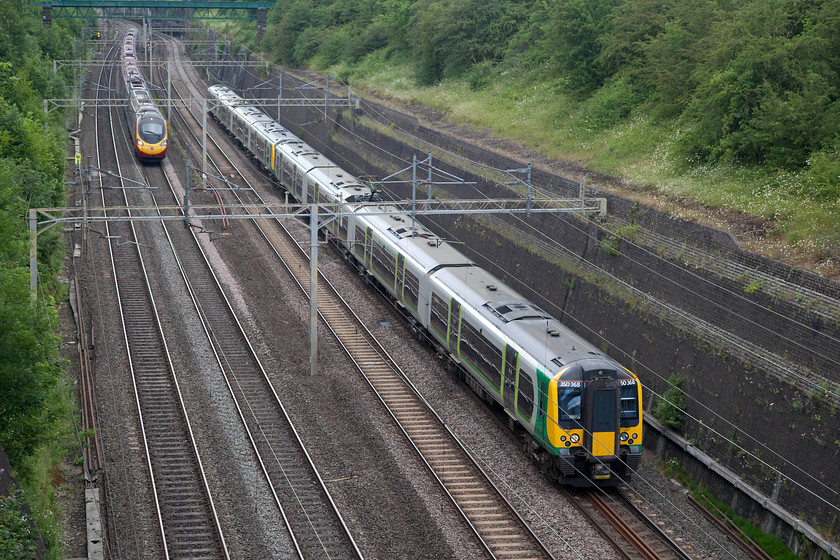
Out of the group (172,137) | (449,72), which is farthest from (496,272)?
(172,137)

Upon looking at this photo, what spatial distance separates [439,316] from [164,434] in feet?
26.8

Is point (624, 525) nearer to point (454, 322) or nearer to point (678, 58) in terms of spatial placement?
point (454, 322)

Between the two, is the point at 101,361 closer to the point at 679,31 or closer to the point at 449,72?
the point at 679,31

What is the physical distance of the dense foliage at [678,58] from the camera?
24750mm

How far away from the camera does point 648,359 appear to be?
22609 mm

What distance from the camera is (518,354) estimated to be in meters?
19.7

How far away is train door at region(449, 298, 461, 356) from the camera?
76.8ft

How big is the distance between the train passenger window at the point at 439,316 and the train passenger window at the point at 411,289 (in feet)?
4.36

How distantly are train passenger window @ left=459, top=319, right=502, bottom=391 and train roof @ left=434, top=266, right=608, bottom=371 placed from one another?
52 cm

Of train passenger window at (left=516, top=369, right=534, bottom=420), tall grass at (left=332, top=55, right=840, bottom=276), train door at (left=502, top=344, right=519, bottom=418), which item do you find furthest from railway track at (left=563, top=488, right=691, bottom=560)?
tall grass at (left=332, top=55, right=840, bottom=276)

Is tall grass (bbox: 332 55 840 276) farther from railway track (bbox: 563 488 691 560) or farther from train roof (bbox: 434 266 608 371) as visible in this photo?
railway track (bbox: 563 488 691 560)

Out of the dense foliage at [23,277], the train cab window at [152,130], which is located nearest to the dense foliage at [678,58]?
the train cab window at [152,130]

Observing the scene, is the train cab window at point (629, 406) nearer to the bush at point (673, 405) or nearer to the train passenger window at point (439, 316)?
the bush at point (673, 405)

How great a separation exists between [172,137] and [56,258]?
29.3 metres
